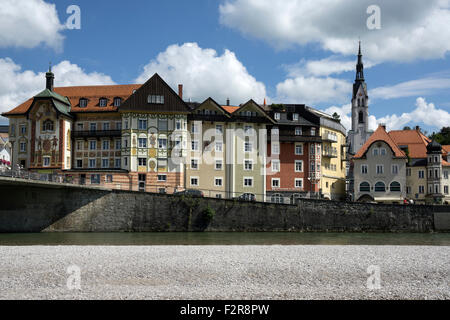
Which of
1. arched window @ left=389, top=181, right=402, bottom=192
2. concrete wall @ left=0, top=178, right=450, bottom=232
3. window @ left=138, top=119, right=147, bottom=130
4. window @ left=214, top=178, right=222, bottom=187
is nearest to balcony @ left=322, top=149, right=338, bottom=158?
arched window @ left=389, top=181, right=402, bottom=192

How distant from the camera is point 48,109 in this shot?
57.6 m

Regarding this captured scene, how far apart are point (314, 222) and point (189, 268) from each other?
102 ft

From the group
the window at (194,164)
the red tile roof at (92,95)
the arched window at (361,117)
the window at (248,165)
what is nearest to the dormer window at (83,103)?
the red tile roof at (92,95)

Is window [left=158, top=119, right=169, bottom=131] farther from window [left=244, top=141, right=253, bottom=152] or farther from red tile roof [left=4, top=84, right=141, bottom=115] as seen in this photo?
window [left=244, top=141, right=253, bottom=152]

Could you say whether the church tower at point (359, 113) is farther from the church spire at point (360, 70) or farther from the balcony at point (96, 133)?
the balcony at point (96, 133)

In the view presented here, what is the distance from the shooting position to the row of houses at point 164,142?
56781mm

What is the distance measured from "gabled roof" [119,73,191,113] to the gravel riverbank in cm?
3249

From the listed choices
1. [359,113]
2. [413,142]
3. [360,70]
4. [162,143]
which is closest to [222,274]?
[162,143]

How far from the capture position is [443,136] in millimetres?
101562

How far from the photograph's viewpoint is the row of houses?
56.8m

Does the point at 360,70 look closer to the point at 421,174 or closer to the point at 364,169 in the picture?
the point at 421,174

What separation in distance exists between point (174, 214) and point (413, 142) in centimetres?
4398
